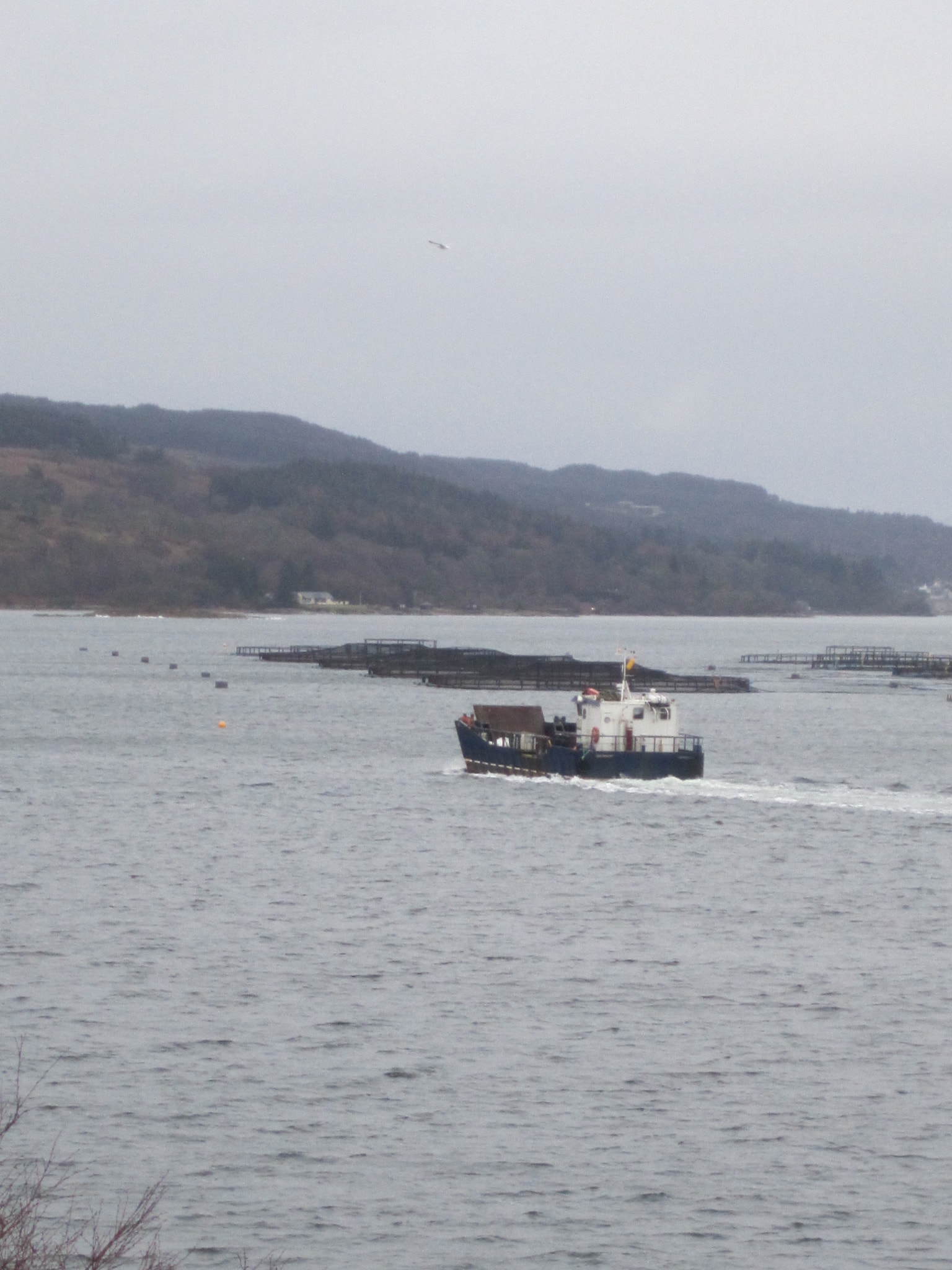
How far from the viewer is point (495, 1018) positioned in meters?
29.2

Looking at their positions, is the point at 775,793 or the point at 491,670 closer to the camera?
the point at 775,793

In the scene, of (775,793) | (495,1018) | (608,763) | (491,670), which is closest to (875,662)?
(491,670)

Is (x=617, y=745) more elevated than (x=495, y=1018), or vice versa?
(x=617, y=745)

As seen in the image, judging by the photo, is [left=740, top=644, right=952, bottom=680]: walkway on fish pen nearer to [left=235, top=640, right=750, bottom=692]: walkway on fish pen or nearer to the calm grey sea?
[left=235, top=640, right=750, bottom=692]: walkway on fish pen

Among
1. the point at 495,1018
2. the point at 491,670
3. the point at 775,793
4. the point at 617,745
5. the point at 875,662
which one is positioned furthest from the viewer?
the point at 875,662

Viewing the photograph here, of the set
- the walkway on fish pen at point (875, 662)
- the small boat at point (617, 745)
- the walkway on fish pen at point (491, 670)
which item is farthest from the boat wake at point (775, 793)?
the walkway on fish pen at point (875, 662)

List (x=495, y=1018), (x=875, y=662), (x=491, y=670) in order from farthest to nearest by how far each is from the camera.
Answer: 1. (x=875, y=662)
2. (x=491, y=670)
3. (x=495, y=1018)

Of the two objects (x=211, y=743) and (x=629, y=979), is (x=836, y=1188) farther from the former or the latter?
(x=211, y=743)

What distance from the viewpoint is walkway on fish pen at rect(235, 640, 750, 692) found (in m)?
125

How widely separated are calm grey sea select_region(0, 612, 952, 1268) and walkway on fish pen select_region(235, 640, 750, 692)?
186 feet

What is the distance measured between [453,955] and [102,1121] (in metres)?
11.4

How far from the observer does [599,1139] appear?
23438mm

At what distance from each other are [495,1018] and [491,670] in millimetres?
106018

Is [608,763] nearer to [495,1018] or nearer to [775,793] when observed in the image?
[775,793]
